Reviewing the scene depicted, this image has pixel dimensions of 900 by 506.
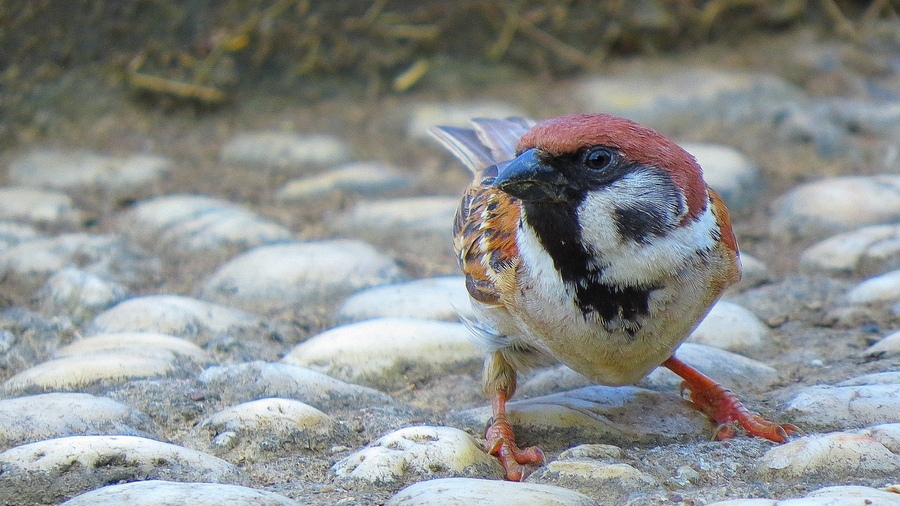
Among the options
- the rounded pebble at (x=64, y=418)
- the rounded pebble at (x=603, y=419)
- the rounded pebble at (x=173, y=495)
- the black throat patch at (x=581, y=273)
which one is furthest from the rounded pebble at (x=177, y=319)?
the black throat patch at (x=581, y=273)

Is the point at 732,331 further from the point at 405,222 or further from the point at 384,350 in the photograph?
the point at 405,222

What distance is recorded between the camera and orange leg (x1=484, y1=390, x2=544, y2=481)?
2.59m

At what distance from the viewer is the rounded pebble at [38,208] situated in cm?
462

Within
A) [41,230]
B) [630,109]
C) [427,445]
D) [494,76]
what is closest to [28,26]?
[41,230]

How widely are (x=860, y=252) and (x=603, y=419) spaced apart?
1.73 meters

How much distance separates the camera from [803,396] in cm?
284

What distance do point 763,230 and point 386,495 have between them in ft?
9.48

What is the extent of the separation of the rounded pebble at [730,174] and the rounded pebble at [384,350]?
6.56 feet

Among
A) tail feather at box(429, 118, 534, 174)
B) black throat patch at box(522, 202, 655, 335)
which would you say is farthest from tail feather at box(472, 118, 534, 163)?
black throat patch at box(522, 202, 655, 335)

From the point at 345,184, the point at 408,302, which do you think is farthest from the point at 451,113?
the point at 408,302

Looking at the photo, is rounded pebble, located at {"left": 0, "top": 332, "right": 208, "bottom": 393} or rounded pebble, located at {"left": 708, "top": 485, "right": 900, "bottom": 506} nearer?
rounded pebble, located at {"left": 708, "top": 485, "right": 900, "bottom": 506}

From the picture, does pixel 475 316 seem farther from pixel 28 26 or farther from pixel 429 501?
pixel 28 26

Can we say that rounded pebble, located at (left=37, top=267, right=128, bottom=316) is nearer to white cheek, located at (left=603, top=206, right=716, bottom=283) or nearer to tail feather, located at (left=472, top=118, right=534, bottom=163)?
tail feather, located at (left=472, top=118, right=534, bottom=163)

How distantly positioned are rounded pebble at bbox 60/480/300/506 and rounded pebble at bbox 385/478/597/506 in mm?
306
